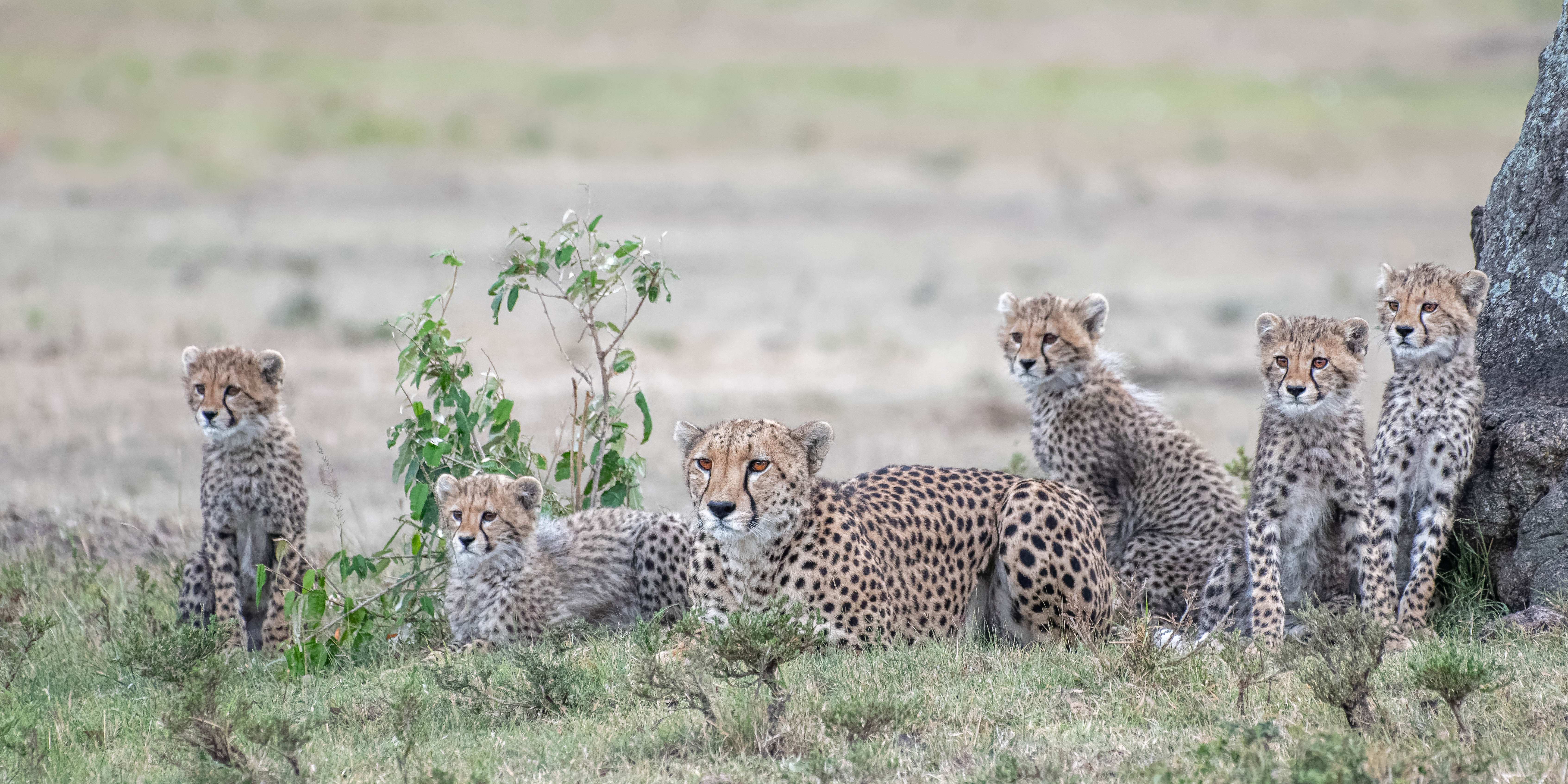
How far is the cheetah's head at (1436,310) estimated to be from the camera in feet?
17.4

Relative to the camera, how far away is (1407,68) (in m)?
44.2

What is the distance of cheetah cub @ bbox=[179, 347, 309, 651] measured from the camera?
573cm

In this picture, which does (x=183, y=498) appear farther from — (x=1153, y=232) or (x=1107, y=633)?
(x=1153, y=232)

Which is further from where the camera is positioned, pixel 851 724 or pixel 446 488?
pixel 446 488

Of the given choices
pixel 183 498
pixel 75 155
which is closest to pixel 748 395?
pixel 183 498

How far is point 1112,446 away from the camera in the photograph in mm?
6422

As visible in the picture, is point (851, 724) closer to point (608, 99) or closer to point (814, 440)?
point (814, 440)

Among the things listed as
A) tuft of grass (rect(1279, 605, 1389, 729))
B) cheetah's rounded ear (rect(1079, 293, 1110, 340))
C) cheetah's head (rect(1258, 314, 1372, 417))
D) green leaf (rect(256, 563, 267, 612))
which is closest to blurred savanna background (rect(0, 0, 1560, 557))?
green leaf (rect(256, 563, 267, 612))

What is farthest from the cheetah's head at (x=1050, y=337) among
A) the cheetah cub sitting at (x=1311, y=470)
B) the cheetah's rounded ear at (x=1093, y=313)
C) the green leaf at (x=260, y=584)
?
the green leaf at (x=260, y=584)

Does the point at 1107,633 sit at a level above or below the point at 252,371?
below

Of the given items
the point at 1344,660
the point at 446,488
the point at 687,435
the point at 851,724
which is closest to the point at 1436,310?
the point at 1344,660

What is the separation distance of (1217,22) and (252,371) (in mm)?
50749

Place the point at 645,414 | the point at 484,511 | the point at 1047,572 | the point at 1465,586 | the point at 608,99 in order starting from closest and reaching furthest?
the point at 1047,572
the point at 1465,586
the point at 484,511
the point at 645,414
the point at 608,99

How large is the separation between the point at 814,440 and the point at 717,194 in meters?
22.8
